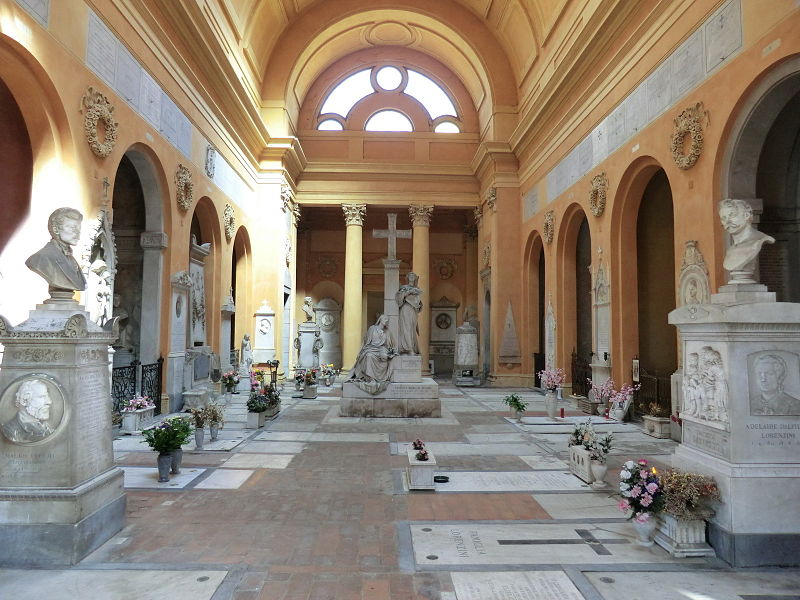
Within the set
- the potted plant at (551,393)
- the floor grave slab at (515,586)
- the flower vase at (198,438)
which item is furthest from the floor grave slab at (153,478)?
the potted plant at (551,393)

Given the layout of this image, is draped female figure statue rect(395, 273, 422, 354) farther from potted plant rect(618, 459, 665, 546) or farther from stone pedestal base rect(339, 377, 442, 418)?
potted plant rect(618, 459, 665, 546)

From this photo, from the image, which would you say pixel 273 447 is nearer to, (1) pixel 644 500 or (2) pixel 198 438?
(2) pixel 198 438

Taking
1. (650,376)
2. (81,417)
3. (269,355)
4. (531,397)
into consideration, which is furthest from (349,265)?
(81,417)

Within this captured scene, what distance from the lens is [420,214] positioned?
24547mm

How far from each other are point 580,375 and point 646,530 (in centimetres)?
1148

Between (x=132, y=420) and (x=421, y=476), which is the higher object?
(x=132, y=420)

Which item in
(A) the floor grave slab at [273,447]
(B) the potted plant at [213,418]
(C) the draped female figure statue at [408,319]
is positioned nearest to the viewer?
(A) the floor grave slab at [273,447]

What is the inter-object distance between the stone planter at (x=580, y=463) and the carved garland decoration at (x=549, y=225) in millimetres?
11245

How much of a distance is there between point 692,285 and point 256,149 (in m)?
16.3

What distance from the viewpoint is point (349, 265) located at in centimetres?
2459

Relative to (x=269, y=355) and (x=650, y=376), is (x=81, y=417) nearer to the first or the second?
(x=650, y=376)

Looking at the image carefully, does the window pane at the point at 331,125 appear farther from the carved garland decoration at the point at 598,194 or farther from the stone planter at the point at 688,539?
the stone planter at the point at 688,539

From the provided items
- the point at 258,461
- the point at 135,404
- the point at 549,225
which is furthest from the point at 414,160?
the point at 258,461

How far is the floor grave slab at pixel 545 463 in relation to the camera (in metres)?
7.97
